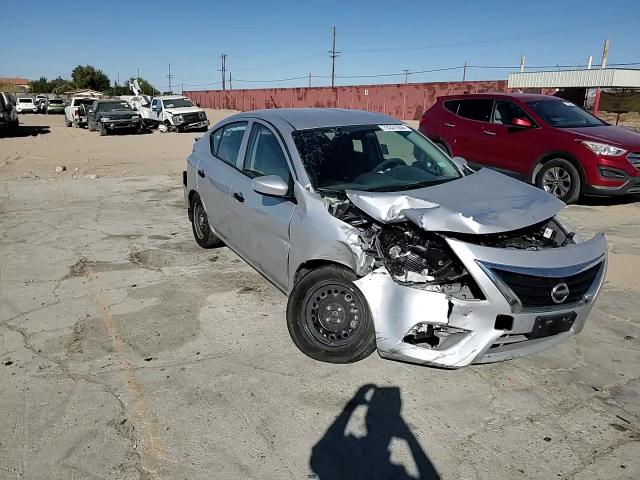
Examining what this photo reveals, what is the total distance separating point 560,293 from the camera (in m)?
3.05

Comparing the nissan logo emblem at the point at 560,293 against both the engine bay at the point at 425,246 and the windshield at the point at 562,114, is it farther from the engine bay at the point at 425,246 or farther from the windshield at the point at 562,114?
the windshield at the point at 562,114

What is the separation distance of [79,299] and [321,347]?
98.9 inches

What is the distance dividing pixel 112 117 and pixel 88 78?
79.1 meters

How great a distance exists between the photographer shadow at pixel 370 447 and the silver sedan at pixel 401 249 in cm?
33

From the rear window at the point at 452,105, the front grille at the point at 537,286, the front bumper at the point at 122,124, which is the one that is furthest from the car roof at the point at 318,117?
the front bumper at the point at 122,124

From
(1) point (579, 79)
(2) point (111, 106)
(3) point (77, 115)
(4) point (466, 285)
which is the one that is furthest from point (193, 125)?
(4) point (466, 285)

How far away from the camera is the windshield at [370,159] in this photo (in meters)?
3.95

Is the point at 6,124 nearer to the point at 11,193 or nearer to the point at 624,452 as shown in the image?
the point at 11,193

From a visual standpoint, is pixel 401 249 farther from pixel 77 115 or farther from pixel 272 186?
pixel 77 115

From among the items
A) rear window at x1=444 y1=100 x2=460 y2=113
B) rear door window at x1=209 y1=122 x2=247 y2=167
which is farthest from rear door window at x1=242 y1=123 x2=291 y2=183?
rear window at x1=444 y1=100 x2=460 y2=113

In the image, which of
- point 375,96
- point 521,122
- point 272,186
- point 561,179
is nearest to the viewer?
point 272,186

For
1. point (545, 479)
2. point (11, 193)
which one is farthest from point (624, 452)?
point (11, 193)

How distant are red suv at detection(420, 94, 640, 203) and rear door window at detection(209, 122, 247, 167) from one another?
561cm

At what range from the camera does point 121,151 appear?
58.0 feet
